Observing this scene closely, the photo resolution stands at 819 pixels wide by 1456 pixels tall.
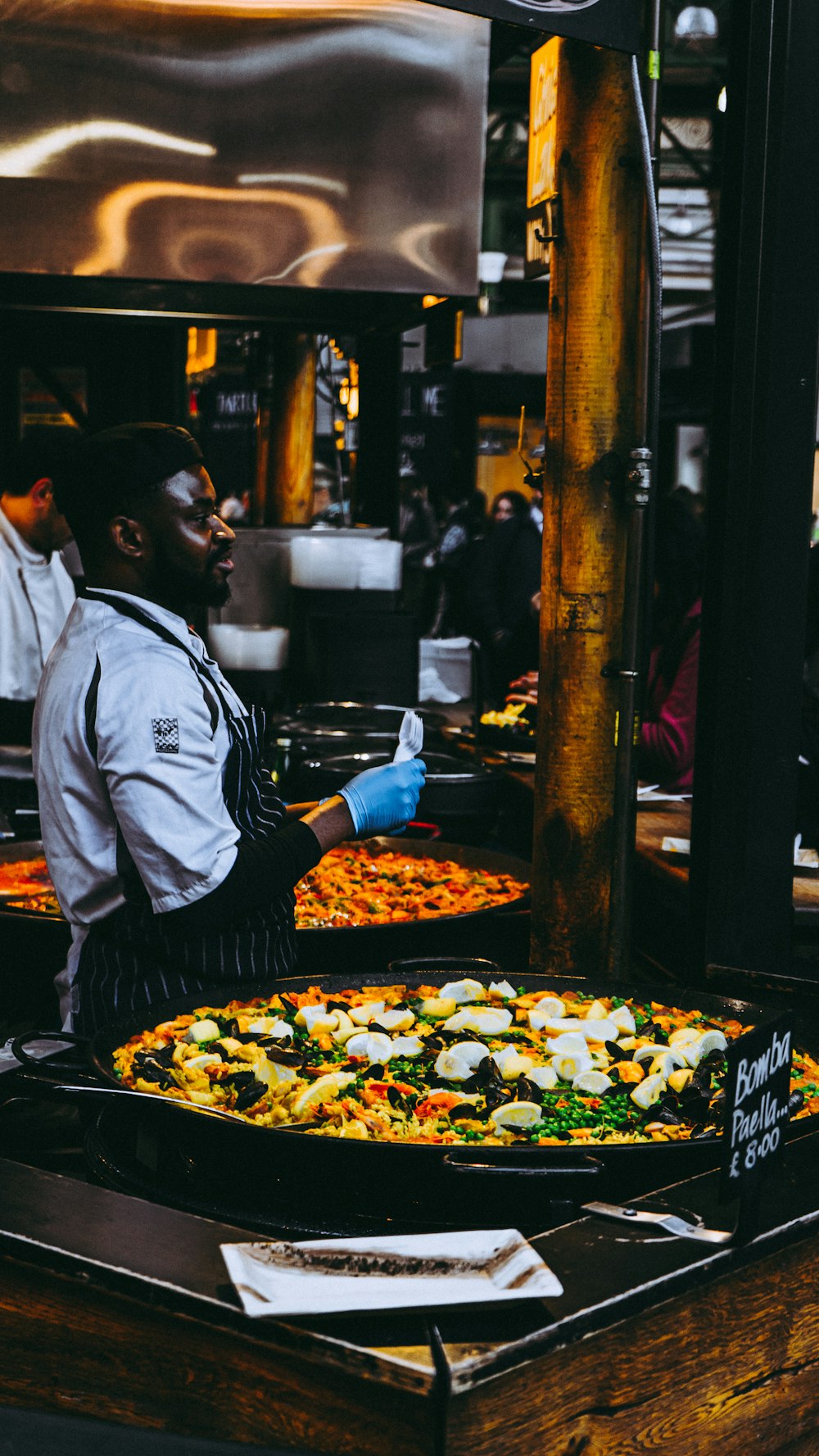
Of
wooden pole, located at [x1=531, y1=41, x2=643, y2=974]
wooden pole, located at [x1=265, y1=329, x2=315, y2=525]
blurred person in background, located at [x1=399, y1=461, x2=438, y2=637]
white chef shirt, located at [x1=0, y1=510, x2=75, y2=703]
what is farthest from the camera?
blurred person in background, located at [x1=399, y1=461, x2=438, y2=637]

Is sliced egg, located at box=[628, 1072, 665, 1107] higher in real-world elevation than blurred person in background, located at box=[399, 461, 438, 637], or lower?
lower

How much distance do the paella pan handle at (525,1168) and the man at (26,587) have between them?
15.2 feet

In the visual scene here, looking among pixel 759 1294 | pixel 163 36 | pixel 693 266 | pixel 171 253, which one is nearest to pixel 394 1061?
pixel 759 1294

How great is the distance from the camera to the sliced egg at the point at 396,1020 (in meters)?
2.29

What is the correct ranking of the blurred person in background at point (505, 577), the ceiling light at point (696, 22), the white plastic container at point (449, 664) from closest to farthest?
the white plastic container at point (449, 664) < the blurred person in background at point (505, 577) < the ceiling light at point (696, 22)

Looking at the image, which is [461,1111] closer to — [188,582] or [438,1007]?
[438,1007]

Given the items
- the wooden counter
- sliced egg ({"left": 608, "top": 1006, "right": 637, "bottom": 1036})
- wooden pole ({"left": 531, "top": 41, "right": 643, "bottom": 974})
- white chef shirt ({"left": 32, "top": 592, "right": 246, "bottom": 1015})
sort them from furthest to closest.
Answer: wooden pole ({"left": 531, "top": 41, "right": 643, "bottom": 974}), white chef shirt ({"left": 32, "top": 592, "right": 246, "bottom": 1015}), sliced egg ({"left": 608, "top": 1006, "right": 637, "bottom": 1036}), the wooden counter

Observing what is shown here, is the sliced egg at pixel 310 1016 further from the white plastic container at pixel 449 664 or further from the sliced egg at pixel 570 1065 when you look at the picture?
the white plastic container at pixel 449 664

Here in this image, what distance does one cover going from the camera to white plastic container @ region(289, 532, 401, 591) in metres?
6.02

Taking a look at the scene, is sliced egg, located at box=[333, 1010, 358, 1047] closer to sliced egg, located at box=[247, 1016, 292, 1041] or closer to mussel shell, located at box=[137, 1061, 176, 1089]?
sliced egg, located at box=[247, 1016, 292, 1041]

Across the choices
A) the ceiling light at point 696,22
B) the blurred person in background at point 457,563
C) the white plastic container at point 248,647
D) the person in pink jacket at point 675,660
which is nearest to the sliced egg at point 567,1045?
the person in pink jacket at point 675,660

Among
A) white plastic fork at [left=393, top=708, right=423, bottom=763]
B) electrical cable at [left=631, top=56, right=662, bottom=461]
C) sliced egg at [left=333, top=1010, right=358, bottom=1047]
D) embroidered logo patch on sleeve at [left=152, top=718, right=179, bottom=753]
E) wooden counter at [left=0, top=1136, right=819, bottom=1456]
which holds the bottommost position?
wooden counter at [left=0, top=1136, right=819, bottom=1456]

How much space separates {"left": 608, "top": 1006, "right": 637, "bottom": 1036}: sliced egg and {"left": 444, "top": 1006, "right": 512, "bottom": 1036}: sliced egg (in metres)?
0.18

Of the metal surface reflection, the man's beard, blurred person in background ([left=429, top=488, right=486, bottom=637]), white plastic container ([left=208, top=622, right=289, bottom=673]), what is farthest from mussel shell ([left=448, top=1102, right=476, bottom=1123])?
blurred person in background ([left=429, top=488, right=486, bottom=637])
